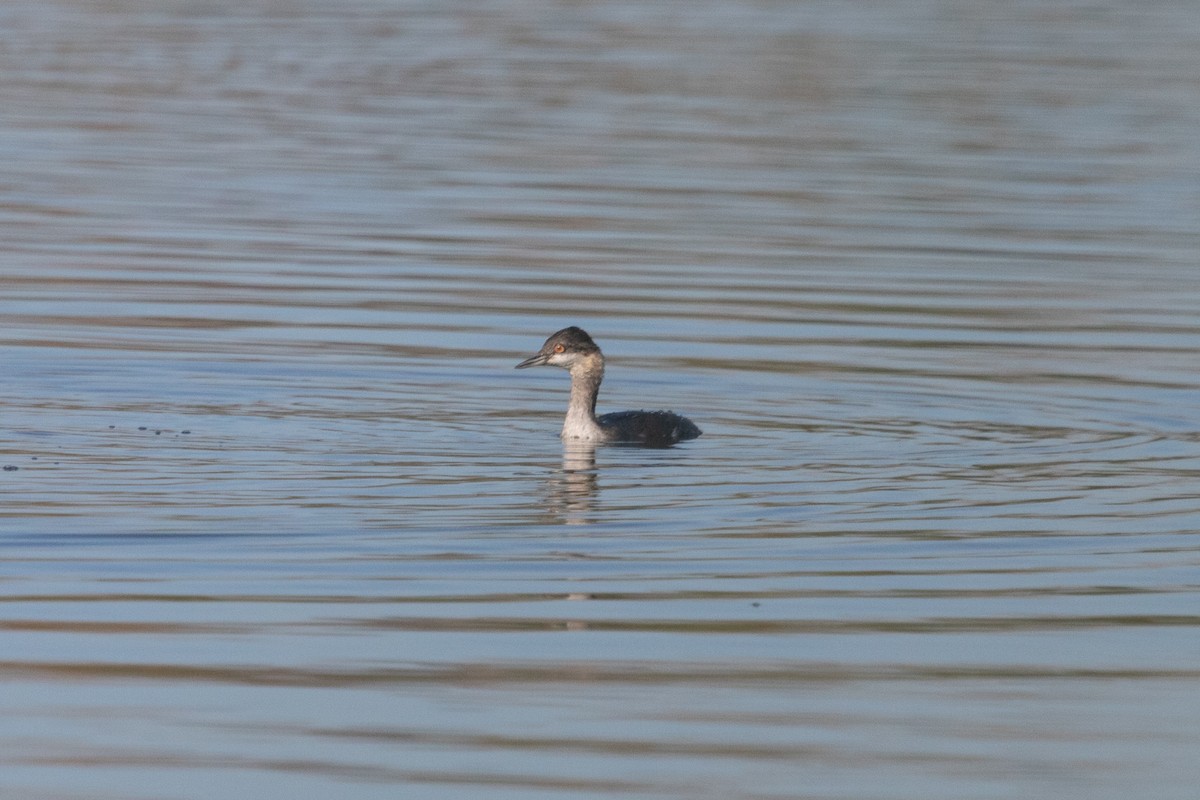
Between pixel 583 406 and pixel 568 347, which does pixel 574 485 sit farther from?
pixel 568 347

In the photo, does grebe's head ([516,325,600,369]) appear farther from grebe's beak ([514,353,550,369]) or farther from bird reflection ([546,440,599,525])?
bird reflection ([546,440,599,525])

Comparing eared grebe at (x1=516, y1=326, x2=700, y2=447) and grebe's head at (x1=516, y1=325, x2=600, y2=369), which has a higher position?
grebe's head at (x1=516, y1=325, x2=600, y2=369)

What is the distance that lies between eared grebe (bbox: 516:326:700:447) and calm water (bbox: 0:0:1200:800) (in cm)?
36

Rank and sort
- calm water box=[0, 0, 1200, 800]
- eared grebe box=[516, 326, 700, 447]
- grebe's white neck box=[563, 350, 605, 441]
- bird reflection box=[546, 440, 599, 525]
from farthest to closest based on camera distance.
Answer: grebe's white neck box=[563, 350, 605, 441]
eared grebe box=[516, 326, 700, 447]
bird reflection box=[546, 440, 599, 525]
calm water box=[0, 0, 1200, 800]

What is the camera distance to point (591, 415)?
14008 millimetres

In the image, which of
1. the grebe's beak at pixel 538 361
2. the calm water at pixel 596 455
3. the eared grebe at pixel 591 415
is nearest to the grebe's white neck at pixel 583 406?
the eared grebe at pixel 591 415

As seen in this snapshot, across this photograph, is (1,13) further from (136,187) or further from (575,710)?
(575,710)

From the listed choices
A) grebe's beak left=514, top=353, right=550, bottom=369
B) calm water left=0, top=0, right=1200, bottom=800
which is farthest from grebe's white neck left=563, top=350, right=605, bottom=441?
calm water left=0, top=0, right=1200, bottom=800

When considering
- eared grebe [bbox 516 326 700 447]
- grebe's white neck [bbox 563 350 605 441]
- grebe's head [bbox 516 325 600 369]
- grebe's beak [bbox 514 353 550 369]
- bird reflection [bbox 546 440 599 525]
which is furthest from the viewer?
grebe's beak [bbox 514 353 550 369]

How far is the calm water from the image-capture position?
7.79m

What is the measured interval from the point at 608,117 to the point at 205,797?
2497 centimetres

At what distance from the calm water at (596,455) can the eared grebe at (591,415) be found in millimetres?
360

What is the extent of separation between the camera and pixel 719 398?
15.2 m

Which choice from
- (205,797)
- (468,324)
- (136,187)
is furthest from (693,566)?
(136,187)
